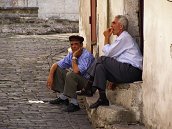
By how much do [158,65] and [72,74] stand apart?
2370 millimetres

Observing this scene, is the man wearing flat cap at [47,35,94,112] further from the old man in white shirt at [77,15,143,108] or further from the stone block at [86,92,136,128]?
the stone block at [86,92,136,128]

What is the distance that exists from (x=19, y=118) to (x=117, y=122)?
1.84 m

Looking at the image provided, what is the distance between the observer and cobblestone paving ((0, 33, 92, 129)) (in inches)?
318

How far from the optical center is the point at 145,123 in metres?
7.05

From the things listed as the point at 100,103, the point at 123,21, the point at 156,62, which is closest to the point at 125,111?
the point at 100,103

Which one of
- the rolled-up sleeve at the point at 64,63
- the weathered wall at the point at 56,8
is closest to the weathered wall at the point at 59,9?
the weathered wall at the point at 56,8

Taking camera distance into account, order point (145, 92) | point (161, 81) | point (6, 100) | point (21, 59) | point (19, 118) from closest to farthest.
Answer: point (161, 81)
point (145, 92)
point (19, 118)
point (6, 100)
point (21, 59)

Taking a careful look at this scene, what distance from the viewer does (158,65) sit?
256 inches

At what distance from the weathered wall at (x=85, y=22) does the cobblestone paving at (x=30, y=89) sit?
1.14 metres

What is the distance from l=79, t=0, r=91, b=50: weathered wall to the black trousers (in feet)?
15.3

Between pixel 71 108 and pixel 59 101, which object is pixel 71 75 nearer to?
pixel 71 108

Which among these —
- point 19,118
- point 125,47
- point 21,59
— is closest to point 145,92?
point 125,47

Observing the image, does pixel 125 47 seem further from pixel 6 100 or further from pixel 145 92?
pixel 6 100

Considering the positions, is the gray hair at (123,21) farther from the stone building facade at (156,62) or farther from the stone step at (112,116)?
the stone step at (112,116)
